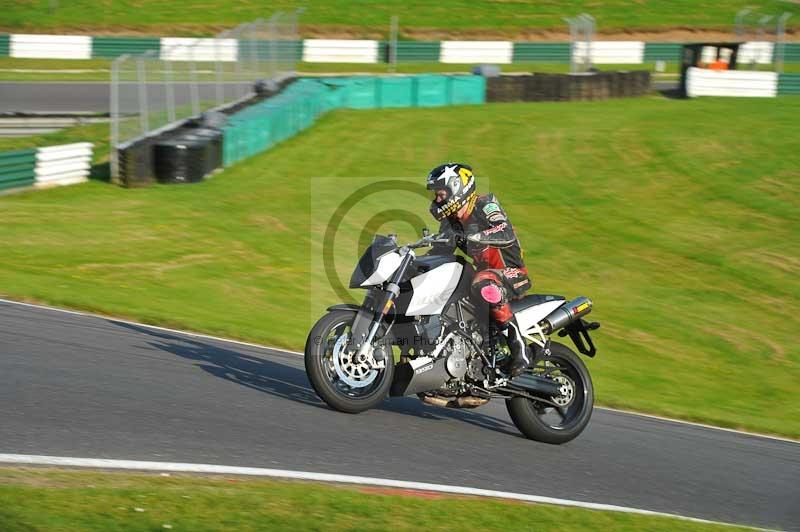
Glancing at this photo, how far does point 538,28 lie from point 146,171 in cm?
3466

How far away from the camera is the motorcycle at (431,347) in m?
7.46

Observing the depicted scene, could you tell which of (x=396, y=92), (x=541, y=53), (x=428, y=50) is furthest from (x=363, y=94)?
(x=541, y=53)

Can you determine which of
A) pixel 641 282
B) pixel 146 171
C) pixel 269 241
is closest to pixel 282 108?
pixel 146 171

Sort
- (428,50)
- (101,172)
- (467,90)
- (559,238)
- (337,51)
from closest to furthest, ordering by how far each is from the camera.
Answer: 1. (559,238)
2. (101,172)
3. (467,90)
4. (337,51)
5. (428,50)

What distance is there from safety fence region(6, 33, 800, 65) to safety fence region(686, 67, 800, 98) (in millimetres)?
1433

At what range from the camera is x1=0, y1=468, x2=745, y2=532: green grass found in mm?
5145

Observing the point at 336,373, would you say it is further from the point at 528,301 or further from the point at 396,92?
the point at 396,92

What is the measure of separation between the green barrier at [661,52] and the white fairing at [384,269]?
43153 mm

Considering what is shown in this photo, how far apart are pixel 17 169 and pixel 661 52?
3652 centimetres

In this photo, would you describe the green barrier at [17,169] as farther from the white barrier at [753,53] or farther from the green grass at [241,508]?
the white barrier at [753,53]

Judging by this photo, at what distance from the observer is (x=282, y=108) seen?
25.6 m

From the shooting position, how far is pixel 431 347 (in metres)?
7.68

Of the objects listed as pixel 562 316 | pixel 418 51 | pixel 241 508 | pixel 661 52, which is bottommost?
pixel 241 508

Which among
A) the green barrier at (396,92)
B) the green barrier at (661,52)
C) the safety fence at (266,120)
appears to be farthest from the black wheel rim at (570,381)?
the green barrier at (661,52)
